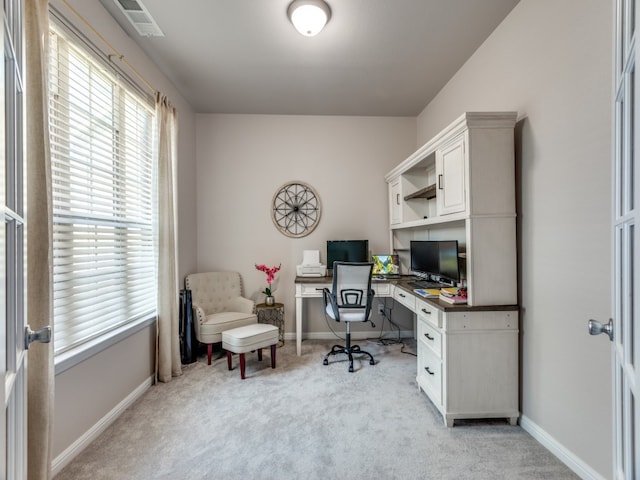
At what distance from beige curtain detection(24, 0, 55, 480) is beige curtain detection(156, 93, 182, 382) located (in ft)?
3.96

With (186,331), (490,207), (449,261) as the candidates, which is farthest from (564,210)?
(186,331)

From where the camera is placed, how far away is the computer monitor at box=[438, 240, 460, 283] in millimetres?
2333

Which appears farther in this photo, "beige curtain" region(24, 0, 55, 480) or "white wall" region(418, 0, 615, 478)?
"white wall" region(418, 0, 615, 478)

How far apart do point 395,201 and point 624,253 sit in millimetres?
2776

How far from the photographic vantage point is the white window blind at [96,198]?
1.70m

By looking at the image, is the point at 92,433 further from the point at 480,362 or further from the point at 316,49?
the point at 316,49

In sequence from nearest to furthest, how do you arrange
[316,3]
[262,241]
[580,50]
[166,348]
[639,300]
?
[639,300] → [580,50] → [316,3] → [166,348] → [262,241]

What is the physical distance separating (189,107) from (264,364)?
299 centimetres

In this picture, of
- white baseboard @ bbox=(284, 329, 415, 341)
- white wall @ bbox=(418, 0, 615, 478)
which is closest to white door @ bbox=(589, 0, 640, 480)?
white wall @ bbox=(418, 0, 615, 478)

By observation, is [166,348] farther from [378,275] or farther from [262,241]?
[378,275]

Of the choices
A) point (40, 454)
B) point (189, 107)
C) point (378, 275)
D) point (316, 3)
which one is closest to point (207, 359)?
point (40, 454)

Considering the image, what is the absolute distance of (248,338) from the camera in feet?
8.74

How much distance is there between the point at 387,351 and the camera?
3.31 m

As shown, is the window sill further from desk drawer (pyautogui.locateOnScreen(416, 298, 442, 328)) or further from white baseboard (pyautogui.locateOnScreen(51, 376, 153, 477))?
desk drawer (pyautogui.locateOnScreen(416, 298, 442, 328))
